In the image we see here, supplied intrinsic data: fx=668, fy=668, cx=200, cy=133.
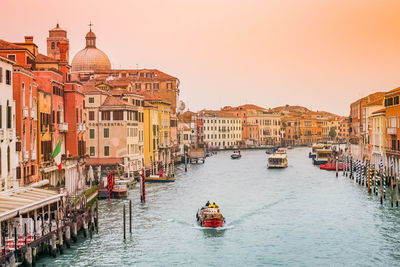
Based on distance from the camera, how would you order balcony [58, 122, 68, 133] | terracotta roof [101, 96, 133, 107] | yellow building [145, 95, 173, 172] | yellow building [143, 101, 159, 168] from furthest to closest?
1. yellow building [145, 95, 173, 172]
2. yellow building [143, 101, 159, 168]
3. terracotta roof [101, 96, 133, 107]
4. balcony [58, 122, 68, 133]

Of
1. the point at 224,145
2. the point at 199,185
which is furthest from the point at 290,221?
the point at 224,145

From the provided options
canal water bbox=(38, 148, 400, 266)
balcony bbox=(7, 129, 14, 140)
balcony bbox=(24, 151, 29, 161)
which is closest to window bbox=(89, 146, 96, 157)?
canal water bbox=(38, 148, 400, 266)

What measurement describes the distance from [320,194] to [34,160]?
1988 cm

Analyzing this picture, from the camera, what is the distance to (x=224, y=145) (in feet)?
436

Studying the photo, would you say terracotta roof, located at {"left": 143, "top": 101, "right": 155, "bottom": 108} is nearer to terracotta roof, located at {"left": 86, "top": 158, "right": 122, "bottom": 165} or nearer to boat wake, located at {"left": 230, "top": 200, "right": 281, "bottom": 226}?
terracotta roof, located at {"left": 86, "top": 158, "right": 122, "bottom": 165}

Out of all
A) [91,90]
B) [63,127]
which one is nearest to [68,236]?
[63,127]

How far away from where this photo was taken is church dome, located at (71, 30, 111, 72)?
79062mm

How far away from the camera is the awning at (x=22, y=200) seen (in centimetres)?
1994

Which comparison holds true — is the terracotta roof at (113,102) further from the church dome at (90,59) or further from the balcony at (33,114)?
the church dome at (90,59)

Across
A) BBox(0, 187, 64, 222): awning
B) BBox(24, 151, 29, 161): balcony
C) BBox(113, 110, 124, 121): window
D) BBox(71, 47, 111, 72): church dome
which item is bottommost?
BBox(0, 187, 64, 222): awning

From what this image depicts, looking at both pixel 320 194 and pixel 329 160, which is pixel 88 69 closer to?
pixel 329 160

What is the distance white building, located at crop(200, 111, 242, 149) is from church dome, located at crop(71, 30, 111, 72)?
47.8 m

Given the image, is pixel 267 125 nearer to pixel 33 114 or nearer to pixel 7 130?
pixel 33 114

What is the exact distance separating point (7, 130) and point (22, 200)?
414 centimetres
